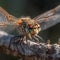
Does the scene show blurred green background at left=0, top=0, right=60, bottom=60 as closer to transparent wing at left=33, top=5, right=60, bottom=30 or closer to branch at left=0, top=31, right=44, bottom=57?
transparent wing at left=33, top=5, right=60, bottom=30

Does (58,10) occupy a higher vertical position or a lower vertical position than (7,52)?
higher

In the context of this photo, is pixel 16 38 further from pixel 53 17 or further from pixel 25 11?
pixel 25 11

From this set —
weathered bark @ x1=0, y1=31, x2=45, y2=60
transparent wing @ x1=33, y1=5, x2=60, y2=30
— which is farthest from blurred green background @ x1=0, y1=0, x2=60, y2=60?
weathered bark @ x1=0, y1=31, x2=45, y2=60

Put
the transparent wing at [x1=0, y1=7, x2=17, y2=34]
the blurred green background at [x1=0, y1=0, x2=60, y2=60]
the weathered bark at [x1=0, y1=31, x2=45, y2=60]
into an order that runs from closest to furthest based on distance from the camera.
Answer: the weathered bark at [x1=0, y1=31, x2=45, y2=60] < the transparent wing at [x1=0, y1=7, x2=17, y2=34] < the blurred green background at [x1=0, y1=0, x2=60, y2=60]

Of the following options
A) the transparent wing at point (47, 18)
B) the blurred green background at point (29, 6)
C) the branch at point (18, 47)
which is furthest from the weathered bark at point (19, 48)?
the blurred green background at point (29, 6)

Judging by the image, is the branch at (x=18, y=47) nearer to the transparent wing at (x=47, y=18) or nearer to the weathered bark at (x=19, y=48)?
the weathered bark at (x=19, y=48)

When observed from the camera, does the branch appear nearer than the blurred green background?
Yes

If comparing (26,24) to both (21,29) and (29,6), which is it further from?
(29,6)

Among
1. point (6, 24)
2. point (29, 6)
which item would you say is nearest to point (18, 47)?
point (6, 24)

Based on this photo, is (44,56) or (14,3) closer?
(44,56)

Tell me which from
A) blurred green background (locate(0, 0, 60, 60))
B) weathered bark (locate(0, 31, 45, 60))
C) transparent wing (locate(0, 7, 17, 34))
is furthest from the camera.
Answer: blurred green background (locate(0, 0, 60, 60))

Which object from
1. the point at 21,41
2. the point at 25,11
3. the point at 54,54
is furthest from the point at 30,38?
the point at 25,11
